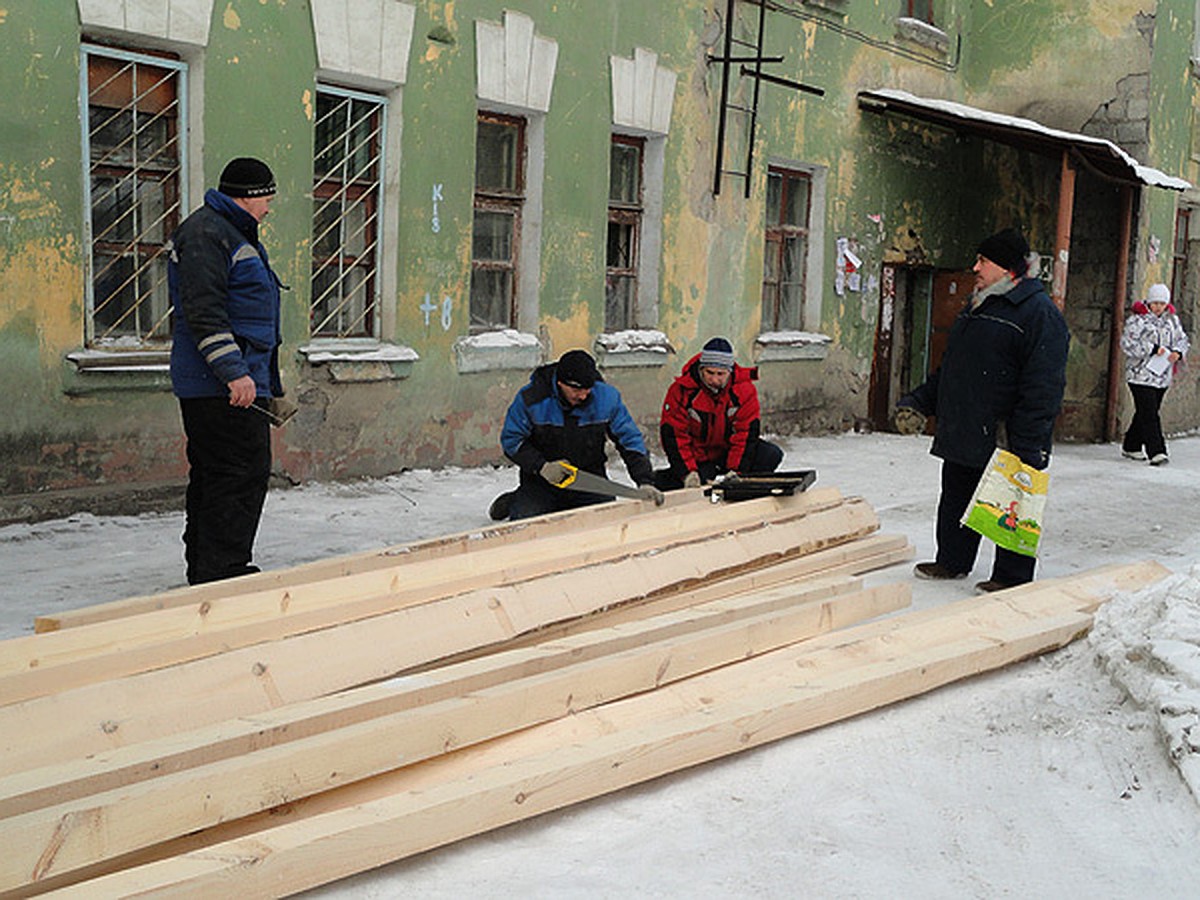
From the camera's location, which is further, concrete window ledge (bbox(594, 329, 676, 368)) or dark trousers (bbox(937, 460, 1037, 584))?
concrete window ledge (bbox(594, 329, 676, 368))

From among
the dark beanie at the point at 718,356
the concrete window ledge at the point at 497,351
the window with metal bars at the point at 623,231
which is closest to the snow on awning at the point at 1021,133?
the window with metal bars at the point at 623,231

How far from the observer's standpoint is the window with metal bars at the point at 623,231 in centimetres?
1085

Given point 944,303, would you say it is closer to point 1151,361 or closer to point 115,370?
point 1151,361

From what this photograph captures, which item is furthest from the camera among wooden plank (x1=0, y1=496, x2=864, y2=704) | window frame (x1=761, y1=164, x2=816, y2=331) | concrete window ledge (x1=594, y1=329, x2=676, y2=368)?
window frame (x1=761, y1=164, x2=816, y2=331)

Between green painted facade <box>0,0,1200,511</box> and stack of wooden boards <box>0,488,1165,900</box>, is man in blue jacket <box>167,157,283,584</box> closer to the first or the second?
stack of wooden boards <box>0,488,1165,900</box>

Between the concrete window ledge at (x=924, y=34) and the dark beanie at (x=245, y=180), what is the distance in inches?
388

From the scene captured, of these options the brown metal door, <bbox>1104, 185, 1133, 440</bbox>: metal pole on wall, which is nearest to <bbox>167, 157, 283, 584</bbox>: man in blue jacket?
the brown metal door

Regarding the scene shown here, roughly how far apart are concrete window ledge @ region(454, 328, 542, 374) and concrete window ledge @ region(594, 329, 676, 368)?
0.76 m

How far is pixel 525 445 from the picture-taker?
21.4 feet

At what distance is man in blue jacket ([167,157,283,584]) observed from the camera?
5.09m

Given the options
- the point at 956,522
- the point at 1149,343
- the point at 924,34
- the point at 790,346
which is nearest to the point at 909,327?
the point at 790,346

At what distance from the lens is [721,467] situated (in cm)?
718

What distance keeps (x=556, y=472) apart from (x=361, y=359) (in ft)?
8.71

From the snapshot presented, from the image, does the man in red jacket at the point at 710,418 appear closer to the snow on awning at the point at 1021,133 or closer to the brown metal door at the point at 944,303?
the snow on awning at the point at 1021,133
